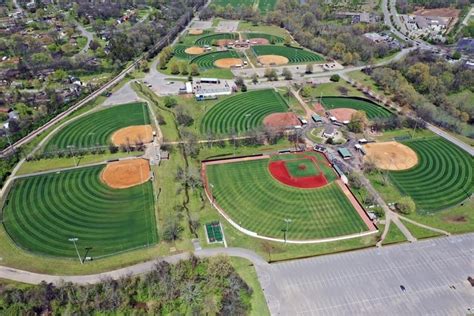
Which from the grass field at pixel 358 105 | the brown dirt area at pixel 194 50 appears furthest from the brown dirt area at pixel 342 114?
the brown dirt area at pixel 194 50

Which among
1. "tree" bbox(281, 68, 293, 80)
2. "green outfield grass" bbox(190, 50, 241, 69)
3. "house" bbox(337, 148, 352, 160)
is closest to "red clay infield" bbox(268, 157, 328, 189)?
"house" bbox(337, 148, 352, 160)

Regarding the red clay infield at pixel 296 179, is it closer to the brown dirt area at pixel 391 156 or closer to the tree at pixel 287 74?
the brown dirt area at pixel 391 156

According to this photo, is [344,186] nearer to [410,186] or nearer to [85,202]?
[410,186]

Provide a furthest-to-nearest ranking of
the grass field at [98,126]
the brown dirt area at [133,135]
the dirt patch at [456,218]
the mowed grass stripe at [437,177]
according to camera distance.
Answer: the grass field at [98,126] < the brown dirt area at [133,135] < the mowed grass stripe at [437,177] < the dirt patch at [456,218]

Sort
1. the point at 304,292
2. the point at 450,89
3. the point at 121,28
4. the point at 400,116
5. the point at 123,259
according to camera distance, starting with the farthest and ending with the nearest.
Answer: the point at 121,28, the point at 450,89, the point at 400,116, the point at 123,259, the point at 304,292

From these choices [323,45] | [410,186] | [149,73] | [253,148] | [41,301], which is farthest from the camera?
[323,45]

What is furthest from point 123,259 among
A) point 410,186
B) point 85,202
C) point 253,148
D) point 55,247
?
point 410,186

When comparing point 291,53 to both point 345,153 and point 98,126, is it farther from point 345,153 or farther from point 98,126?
point 98,126
